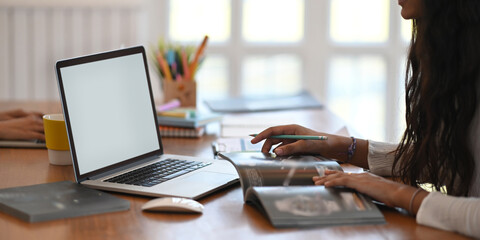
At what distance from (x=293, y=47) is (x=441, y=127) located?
2559mm

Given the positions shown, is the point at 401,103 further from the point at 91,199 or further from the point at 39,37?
the point at 91,199

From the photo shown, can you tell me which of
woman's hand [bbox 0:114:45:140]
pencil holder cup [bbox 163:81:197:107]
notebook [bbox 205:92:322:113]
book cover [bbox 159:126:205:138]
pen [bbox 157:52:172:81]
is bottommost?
book cover [bbox 159:126:205:138]

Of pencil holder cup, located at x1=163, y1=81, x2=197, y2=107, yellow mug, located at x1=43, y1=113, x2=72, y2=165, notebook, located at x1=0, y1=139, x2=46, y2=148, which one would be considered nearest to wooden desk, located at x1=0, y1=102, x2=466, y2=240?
yellow mug, located at x1=43, y1=113, x2=72, y2=165

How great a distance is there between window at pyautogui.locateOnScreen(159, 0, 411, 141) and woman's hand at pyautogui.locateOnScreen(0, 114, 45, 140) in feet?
6.64

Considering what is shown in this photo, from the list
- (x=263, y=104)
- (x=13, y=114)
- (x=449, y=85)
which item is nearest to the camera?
(x=449, y=85)

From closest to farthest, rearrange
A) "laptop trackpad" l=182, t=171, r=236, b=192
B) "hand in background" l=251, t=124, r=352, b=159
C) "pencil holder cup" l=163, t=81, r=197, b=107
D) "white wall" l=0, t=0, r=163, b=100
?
1. "laptop trackpad" l=182, t=171, r=236, b=192
2. "hand in background" l=251, t=124, r=352, b=159
3. "pencil holder cup" l=163, t=81, r=197, b=107
4. "white wall" l=0, t=0, r=163, b=100

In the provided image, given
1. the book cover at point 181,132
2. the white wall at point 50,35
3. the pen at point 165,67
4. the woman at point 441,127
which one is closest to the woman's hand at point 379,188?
the woman at point 441,127

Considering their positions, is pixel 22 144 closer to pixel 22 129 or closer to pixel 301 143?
pixel 22 129

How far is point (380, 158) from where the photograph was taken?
1.34m

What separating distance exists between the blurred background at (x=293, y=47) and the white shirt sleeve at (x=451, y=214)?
2.57 meters

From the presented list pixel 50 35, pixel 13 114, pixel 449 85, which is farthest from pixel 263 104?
pixel 50 35

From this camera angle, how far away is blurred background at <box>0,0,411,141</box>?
353cm

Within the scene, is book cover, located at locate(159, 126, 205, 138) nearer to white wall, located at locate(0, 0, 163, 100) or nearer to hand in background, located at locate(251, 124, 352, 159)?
hand in background, located at locate(251, 124, 352, 159)

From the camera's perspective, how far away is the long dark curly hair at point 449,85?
1.07 metres
